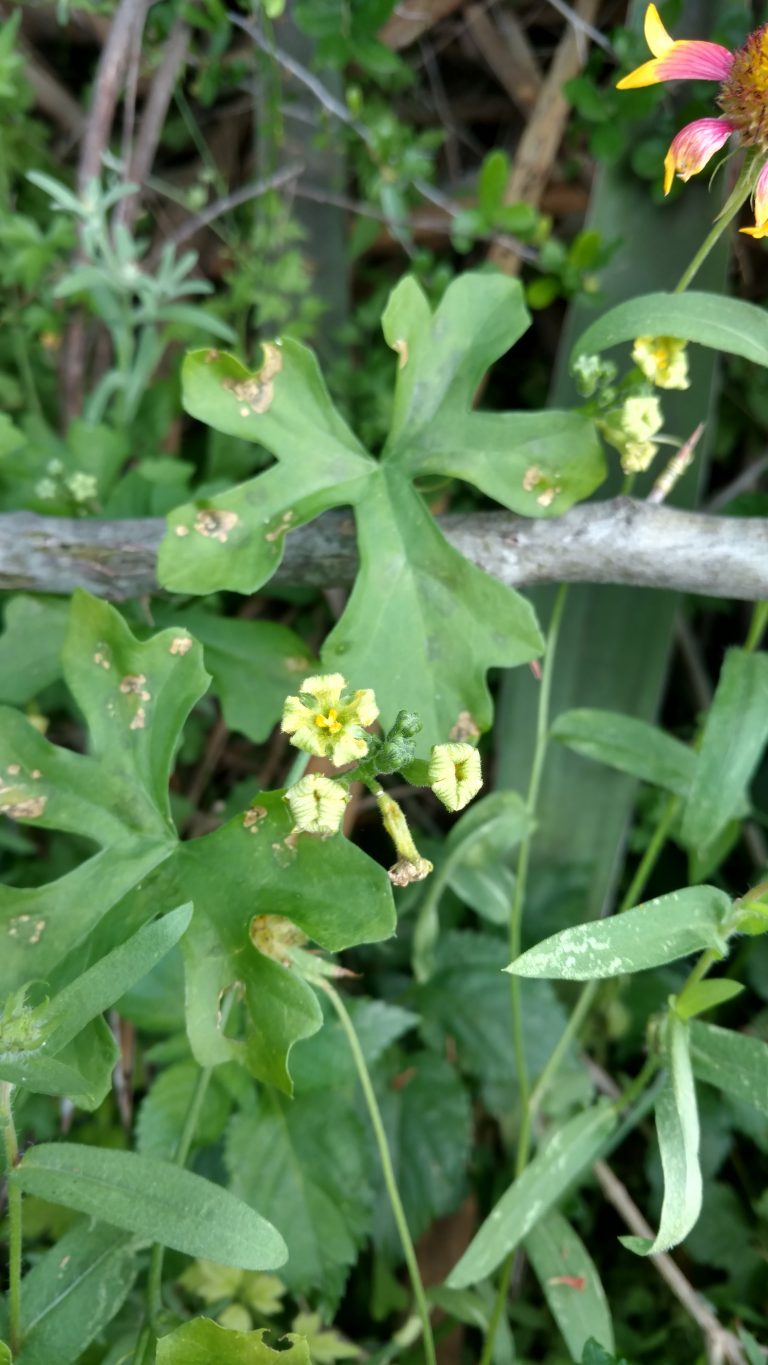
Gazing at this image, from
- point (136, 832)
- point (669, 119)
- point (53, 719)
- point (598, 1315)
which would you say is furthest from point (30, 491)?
point (598, 1315)

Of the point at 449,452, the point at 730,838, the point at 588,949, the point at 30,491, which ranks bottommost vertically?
the point at 730,838

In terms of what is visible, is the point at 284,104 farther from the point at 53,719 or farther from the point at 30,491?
the point at 53,719

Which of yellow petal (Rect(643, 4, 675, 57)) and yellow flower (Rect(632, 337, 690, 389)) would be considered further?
yellow flower (Rect(632, 337, 690, 389))

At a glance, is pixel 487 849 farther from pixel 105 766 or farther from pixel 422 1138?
pixel 105 766

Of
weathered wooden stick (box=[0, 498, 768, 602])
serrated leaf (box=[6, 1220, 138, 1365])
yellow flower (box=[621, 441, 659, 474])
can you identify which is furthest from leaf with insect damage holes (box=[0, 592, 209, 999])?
yellow flower (box=[621, 441, 659, 474])

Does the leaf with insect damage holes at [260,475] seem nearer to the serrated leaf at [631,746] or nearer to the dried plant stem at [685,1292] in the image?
the serrated leaf at [631,746]

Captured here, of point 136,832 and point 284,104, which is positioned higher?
point 284,104

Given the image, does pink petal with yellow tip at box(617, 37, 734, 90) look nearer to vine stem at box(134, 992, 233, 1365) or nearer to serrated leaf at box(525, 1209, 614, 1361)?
vine stem at box(134, 992, 233, 1365)
